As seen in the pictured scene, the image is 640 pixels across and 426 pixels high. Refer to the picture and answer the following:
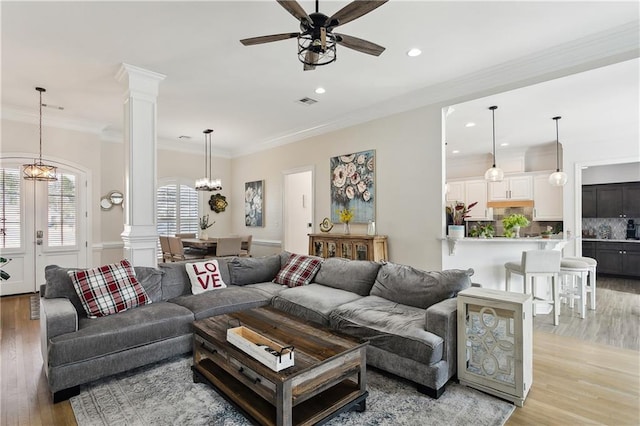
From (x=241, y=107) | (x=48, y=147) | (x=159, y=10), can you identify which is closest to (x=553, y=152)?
(x=241, y=107)

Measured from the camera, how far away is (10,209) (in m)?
5.48

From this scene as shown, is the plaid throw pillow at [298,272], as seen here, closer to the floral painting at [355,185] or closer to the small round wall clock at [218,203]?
the floral painting at [355,185]

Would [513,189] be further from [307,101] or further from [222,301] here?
[222,301]

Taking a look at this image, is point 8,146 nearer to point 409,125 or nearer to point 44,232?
point 44,232

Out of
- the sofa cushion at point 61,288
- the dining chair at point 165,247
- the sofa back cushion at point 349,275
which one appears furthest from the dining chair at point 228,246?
the sofa cushion at point 61,288

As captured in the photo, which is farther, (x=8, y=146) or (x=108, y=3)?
(x=8, y=146)

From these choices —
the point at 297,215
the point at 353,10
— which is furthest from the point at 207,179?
the point at 353,10

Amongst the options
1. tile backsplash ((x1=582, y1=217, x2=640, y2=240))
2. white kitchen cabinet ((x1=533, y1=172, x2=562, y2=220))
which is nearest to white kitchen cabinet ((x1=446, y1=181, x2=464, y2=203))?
white kitchen cabinet ((x1=533, y1=172, x2=562, y2=220))

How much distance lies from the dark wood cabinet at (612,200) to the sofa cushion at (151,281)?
29.9 ft

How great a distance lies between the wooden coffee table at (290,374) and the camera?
75.9 inches

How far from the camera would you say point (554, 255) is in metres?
4.06

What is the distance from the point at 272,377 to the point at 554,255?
387cm

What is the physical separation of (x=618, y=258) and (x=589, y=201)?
1388 mm

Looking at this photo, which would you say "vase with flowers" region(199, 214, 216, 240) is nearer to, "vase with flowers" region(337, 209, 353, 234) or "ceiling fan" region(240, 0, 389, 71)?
"vase with flowers" region(337, 209, 353, 234)
